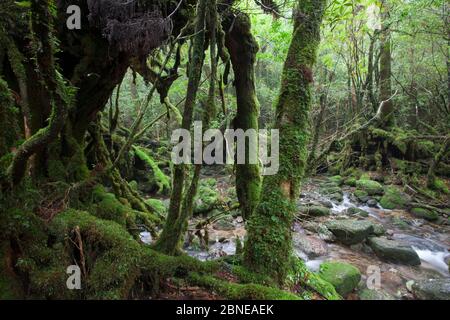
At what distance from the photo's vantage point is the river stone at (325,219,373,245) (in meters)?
7.92

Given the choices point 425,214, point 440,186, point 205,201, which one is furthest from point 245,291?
point 440,186

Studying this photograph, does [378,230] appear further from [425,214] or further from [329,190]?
[329,190]

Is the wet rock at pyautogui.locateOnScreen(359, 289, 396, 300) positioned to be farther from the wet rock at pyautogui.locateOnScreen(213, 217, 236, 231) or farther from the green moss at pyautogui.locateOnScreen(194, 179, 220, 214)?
the green moss at pyautogui.locateOnScreen(194, 179, 220, 214)

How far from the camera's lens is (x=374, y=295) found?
5.80 metres

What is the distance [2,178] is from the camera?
96.2 inches

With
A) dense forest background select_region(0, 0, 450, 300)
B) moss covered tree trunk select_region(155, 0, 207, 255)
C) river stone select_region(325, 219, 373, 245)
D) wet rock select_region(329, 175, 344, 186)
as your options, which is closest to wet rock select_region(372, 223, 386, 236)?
river stone select_region(325, 219, 373, 245)

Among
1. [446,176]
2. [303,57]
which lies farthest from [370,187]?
[303,57]

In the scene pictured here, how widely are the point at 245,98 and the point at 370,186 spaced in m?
9.59

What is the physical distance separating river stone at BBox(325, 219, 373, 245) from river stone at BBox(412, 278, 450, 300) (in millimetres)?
1902

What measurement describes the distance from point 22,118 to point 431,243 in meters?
10.1

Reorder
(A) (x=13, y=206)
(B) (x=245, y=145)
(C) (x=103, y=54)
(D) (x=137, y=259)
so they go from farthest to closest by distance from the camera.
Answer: (B) (x=245, y=145), (C) (x=103, y=54), (D) (x=137, y=259), (A) (x=13, y=206)

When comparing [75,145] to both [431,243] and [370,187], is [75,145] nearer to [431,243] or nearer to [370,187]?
[431,243]

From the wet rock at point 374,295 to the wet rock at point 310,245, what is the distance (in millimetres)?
1592

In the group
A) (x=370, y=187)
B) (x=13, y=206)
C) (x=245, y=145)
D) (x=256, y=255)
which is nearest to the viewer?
(x=13, y=206)
